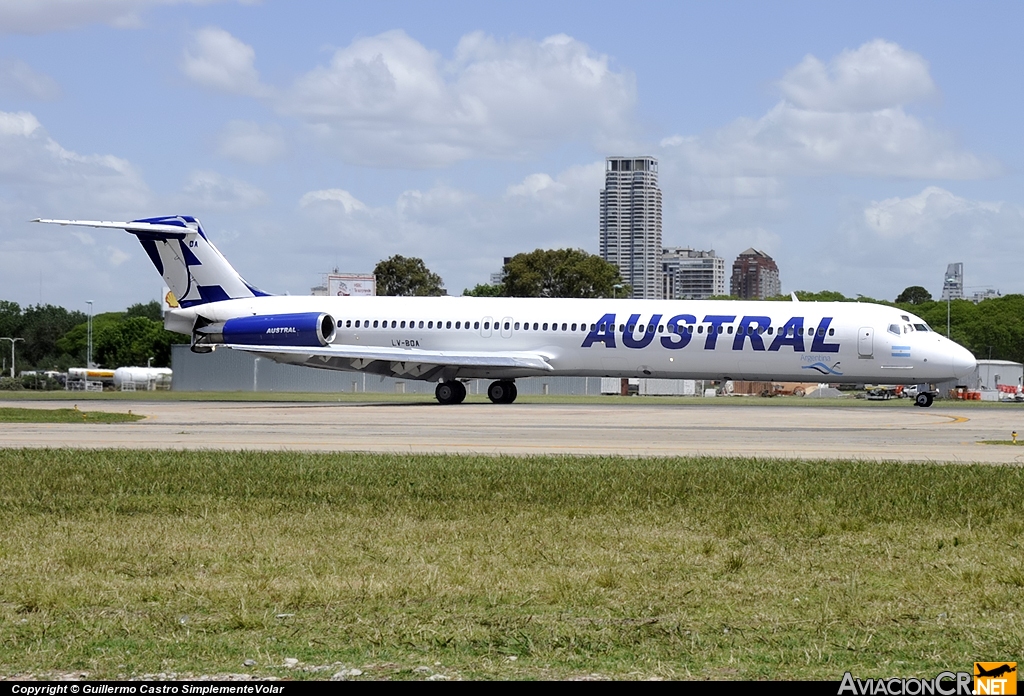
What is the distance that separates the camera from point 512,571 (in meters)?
9.70

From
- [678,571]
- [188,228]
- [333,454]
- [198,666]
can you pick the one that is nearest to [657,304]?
[188,228]

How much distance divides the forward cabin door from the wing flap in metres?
10.2

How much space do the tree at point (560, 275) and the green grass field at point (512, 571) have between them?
330ft

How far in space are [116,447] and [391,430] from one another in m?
6.76

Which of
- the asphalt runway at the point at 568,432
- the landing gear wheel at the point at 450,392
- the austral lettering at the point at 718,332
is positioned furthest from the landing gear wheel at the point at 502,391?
the asphalt runway at the point at 568,432

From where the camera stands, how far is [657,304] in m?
41.8

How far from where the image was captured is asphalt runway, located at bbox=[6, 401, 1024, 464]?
2109 centimetres

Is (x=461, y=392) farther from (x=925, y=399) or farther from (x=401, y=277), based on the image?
(x=401, y=277)

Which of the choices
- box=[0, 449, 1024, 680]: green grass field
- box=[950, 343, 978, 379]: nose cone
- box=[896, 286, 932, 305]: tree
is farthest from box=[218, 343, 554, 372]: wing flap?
box=[896, 286, 932, 305]: tree

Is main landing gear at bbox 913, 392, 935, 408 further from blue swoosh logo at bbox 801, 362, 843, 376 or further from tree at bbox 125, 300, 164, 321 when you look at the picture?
tree at bbox 125, 300, 164, 321

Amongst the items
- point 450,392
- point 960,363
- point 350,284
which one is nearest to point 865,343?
point 960,363

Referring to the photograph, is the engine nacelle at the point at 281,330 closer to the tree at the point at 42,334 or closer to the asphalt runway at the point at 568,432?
the asphalt runway at the point at 568,432

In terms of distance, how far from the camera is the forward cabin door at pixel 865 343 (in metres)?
39.0

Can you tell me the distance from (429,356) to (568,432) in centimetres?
1617
